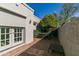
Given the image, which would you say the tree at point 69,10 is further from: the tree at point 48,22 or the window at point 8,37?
the window at point 8,37

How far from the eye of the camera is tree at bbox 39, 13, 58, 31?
30212 millimetres

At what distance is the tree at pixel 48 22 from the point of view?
99.1 ft

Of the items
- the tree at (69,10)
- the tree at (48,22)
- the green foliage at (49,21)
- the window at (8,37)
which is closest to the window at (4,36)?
the window at (8,37)

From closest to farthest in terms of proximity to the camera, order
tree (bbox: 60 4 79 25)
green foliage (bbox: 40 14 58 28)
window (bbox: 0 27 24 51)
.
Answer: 1. window (bbox: 0 27 24 51)
2. tree (bbox: 60 4 79 25)
3. green foliage (bbox: 40 14 58 28)

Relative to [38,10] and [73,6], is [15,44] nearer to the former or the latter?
[73,6]

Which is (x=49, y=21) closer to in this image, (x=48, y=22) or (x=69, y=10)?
(x=48, y=22)

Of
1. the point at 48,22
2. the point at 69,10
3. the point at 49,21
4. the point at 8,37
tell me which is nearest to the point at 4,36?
the point at 8,37

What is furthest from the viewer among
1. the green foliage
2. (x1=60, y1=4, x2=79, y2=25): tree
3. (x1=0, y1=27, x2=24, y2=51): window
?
the green foliage

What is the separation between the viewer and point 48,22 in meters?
32.3

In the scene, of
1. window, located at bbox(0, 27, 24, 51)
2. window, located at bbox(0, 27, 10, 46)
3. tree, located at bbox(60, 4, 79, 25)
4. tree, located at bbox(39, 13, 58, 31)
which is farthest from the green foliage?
window, located at bbox(0, 27, 10, 46)

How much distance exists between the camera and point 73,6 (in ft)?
95.7

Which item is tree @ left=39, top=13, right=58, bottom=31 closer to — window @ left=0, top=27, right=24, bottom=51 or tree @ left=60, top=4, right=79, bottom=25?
tree @ left=60, top=4, right=79, bottom=25

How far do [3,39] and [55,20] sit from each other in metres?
25.6

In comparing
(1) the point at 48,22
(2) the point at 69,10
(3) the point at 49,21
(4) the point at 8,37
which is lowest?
(4) the point at 8,37
